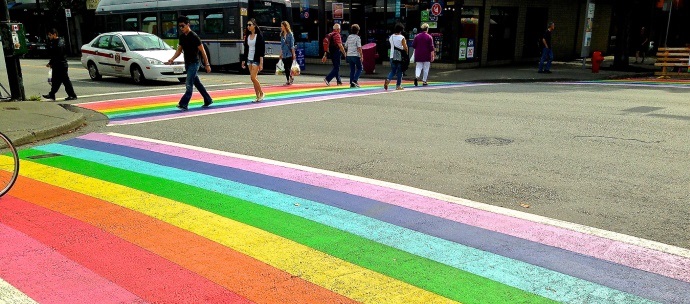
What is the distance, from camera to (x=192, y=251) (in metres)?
4.18

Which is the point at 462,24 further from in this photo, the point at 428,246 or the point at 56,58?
the point at 428,246

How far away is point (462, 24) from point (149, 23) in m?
14.2

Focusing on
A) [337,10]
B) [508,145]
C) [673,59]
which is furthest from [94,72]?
[673,59]

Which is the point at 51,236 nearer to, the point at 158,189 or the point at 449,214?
the point at 158,189

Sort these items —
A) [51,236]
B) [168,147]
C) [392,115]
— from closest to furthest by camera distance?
1. [51,236]
2. [168,147]
3. [392,115]

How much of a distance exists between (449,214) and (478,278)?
1307 millimetres

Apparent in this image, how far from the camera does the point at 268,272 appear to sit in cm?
380

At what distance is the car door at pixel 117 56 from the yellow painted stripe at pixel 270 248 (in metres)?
12.6

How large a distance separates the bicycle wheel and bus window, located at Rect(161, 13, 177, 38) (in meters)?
19.7

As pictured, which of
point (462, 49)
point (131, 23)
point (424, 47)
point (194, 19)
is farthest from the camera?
point (131, 23)

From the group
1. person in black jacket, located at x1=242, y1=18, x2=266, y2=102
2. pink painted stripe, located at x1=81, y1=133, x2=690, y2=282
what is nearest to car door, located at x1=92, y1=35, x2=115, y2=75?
person in black jacket, located at x1=242, y1=18, x2=266, y2=102

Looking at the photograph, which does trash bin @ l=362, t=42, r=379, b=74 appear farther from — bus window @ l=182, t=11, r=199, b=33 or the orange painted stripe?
the orange painted stripe

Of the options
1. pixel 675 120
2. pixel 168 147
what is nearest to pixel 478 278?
pixel 168 147

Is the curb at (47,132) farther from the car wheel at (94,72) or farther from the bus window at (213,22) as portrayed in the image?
the bus window at (213,22)
